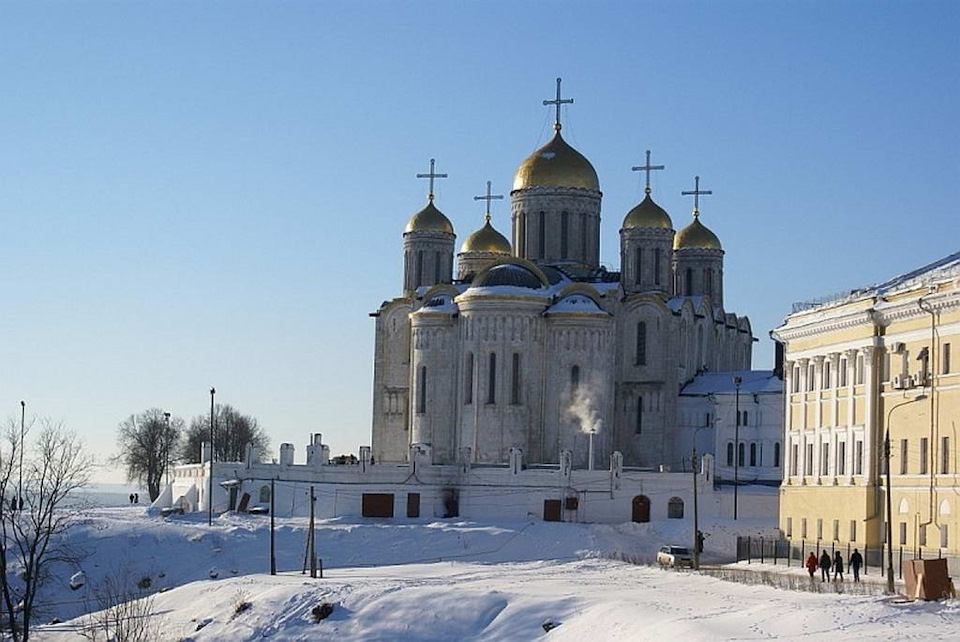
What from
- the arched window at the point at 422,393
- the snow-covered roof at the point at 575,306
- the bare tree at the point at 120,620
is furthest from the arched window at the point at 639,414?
the bare tree at the point at 120,620

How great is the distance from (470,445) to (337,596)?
32385mm

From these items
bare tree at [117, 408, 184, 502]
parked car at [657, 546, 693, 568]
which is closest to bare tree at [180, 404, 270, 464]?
bare tree at [117, 408, 184, 502]

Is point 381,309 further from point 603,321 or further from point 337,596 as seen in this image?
point 337,596

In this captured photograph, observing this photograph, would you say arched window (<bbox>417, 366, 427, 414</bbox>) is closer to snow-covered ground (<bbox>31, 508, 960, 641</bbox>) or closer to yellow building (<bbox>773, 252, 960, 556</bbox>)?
→ snow-covered ground (<bbox>31, 508, 960, 641</bbox>)

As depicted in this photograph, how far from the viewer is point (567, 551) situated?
68938mm

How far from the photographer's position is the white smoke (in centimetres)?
8075

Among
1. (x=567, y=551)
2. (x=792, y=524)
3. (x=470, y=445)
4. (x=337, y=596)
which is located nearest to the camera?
(x=337, y=596)

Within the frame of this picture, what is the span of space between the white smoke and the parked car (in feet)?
70.1

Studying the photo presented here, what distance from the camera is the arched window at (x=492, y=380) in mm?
80562

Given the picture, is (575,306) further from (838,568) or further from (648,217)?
(838,568)

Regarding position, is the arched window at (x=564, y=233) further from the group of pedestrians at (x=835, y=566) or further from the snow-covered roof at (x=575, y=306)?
the group of pedestrians at (x=835, y=566)

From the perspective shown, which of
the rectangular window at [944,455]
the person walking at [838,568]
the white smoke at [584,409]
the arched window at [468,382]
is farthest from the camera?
the arched window at [468,382]

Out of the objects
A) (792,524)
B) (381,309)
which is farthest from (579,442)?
(792,524)

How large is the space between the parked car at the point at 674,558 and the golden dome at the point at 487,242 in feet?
109
